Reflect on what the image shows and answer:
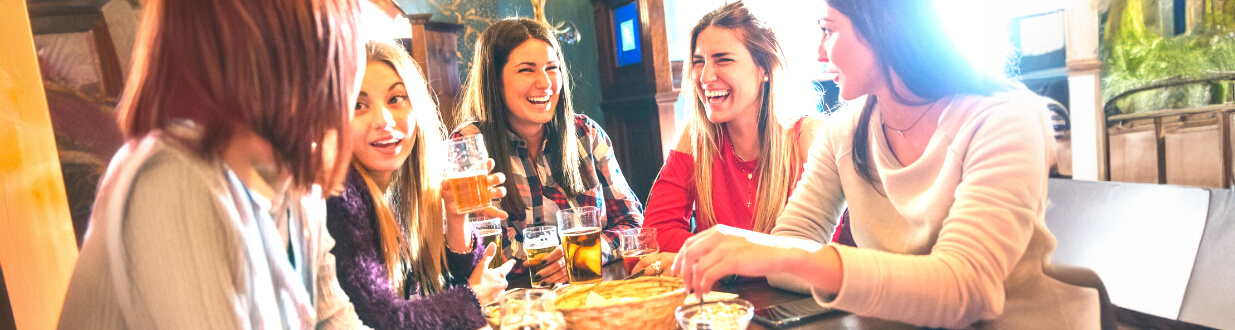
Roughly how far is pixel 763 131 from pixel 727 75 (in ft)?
0.72

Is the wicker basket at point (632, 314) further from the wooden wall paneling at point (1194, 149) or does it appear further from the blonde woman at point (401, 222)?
the wooden wall paneling at point (1194, 149)

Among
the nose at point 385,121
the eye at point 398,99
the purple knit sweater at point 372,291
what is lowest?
the purple knit sweater at point 372,291

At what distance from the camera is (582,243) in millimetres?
1440

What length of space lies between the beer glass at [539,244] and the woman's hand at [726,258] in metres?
0.59

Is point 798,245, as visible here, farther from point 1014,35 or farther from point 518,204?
point 518,204

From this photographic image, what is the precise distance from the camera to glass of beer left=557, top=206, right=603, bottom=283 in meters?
1.44

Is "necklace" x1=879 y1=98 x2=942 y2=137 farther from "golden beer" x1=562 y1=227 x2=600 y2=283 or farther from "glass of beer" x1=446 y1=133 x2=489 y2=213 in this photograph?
"glass of beer" x1=446 y1=133 x2=489 y2=213

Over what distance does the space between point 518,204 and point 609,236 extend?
0.47 metres

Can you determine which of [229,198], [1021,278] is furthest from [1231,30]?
[229,198]

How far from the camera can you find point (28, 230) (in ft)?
5.07

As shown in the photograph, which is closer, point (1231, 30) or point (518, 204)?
point (1231, 30)

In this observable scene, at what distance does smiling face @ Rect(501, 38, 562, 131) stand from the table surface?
2.82ft

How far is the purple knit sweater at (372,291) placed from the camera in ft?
4.37

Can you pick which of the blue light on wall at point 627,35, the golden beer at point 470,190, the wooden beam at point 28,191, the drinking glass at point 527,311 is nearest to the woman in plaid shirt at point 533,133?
the golden beer at point 470,190
